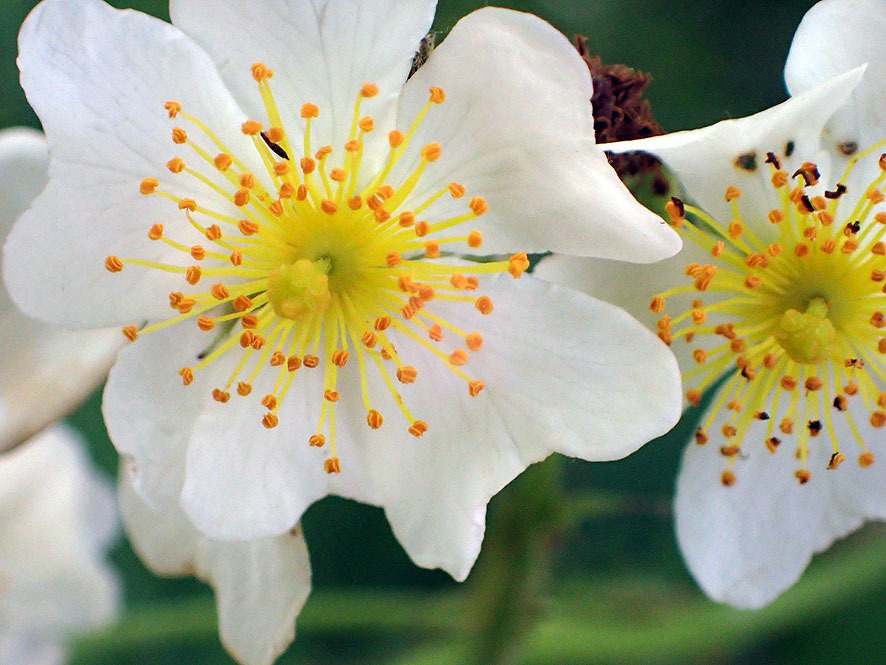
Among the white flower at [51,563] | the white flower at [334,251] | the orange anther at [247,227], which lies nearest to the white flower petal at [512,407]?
the white flower at [334,251]

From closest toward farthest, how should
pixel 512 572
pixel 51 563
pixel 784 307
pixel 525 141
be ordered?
pixel 525 141, pixel 784 307, pixel 512 572, pixel 51 563

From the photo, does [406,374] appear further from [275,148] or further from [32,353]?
[32,353]

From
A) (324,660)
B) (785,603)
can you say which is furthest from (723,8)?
(324,660)

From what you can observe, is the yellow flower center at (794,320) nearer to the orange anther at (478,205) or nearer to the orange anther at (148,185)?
the orange anther at (478,205)

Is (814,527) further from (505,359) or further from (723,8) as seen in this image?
(723,8)

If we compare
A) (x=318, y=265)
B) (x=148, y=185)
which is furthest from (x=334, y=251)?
(x=148, y=185)

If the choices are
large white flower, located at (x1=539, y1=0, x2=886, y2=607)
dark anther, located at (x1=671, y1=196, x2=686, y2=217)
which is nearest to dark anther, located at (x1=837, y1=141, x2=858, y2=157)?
large white flower, located at (x1=539, y1=0, x2=886, y2=607)
